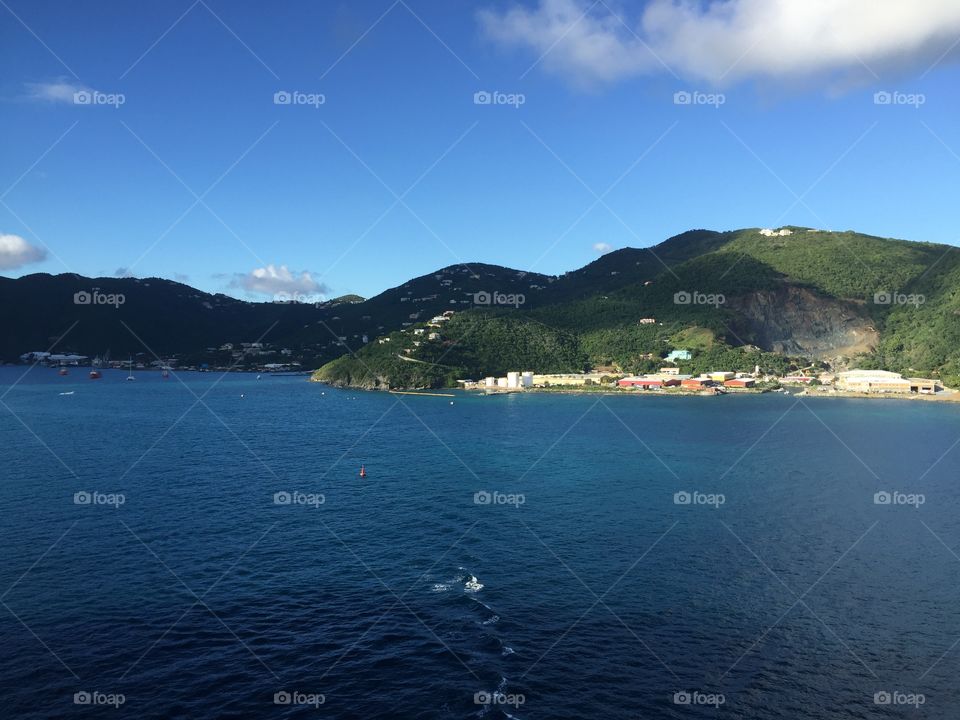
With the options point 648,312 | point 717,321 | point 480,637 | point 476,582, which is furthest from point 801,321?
point 480,637

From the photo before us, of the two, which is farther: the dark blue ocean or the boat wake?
the dark blue ocean

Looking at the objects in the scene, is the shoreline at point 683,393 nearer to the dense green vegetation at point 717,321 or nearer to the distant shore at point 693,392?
the distant shore at point 693,392

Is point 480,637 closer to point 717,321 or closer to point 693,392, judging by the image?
point 693,392

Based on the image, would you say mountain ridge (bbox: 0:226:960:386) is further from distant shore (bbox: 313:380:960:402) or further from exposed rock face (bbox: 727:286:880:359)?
distant shore (bbox: 313:380:960:402)

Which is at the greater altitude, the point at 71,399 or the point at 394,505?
the point at 71,399

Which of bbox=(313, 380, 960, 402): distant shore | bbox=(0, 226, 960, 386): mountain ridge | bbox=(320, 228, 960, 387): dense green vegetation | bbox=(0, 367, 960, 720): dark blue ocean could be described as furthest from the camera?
bbox=(0, 226, 960, 386): mountain ridge

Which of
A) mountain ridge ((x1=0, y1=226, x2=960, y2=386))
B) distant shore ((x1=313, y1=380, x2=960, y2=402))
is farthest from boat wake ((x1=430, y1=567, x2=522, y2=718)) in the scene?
distant shore ((x1=313, y1=380, x2=960, y2=402))

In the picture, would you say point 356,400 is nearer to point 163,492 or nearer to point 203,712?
point 163,492

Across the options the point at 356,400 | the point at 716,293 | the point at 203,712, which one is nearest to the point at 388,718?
the point at 203,712
